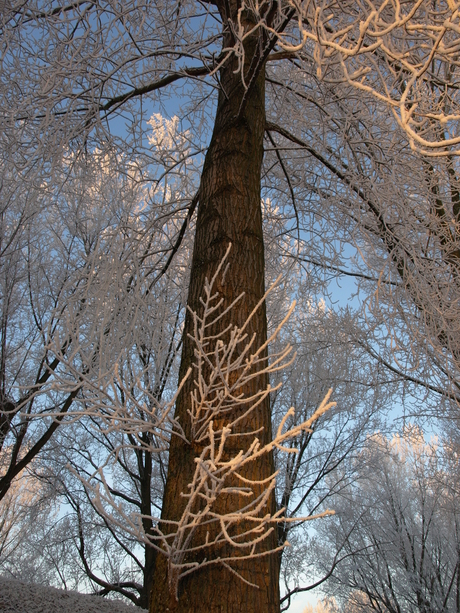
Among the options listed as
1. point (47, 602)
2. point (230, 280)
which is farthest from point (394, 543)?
point (230, 280)

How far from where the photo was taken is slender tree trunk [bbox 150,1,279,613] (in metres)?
1.46

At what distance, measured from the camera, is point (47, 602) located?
204 inches

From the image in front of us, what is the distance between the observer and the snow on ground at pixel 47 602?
4.89m

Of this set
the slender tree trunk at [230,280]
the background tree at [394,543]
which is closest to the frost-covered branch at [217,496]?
the slender tree trunk at [230,280]

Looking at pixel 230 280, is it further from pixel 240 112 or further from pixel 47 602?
pixel 47 602

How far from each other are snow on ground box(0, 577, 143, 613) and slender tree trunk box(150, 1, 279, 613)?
14.9ft

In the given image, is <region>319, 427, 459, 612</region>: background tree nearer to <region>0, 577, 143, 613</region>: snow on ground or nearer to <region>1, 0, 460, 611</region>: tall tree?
<region>0, 577, 143, 613</region>: snow on ground

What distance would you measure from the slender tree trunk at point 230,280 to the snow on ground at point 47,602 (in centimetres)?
453

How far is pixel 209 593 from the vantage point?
1.43 metres

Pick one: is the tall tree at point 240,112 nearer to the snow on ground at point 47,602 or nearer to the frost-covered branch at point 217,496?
A: the frost-covered branch at point 217,496

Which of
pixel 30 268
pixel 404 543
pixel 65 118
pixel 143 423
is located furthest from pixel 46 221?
pixel 404 543

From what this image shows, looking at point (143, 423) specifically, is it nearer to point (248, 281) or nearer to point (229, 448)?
point (229, 448)

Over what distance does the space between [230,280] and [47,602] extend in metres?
5.22

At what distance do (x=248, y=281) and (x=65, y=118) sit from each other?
2270mm
